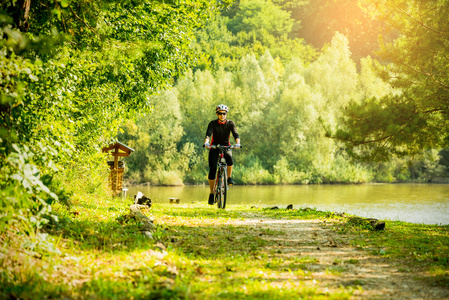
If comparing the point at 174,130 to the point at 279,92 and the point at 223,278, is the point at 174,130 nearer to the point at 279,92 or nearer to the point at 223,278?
the point at 279,92

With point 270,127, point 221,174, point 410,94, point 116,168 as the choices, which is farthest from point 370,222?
point 270,127

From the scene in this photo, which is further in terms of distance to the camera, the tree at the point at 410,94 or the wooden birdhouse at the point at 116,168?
the wooden birdhouse at the point at 116,168

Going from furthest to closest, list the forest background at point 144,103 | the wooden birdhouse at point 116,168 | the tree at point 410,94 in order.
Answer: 1. the wooden birdhouse at point 116,168
2. the tree at point 410,94
3. the forest background at point 144,103

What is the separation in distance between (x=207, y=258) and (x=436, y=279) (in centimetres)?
259

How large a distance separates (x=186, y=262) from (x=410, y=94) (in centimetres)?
1056

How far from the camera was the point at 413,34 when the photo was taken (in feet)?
42.9

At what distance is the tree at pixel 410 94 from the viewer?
1221cm

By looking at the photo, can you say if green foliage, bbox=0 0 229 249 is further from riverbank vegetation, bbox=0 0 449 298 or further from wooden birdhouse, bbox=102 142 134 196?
wooden birdhouse, bbox=102 142 134 196

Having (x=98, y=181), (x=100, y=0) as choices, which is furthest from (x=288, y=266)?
(x=98, y=181)

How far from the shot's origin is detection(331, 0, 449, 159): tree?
481 inches

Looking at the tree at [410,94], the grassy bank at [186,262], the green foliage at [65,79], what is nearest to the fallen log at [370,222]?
the grassy bank at [186,262]

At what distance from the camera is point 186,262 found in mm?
4824

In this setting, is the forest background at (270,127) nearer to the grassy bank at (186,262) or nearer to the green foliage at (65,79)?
the green foliage at (65,79)

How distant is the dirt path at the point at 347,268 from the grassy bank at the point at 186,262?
27mm
